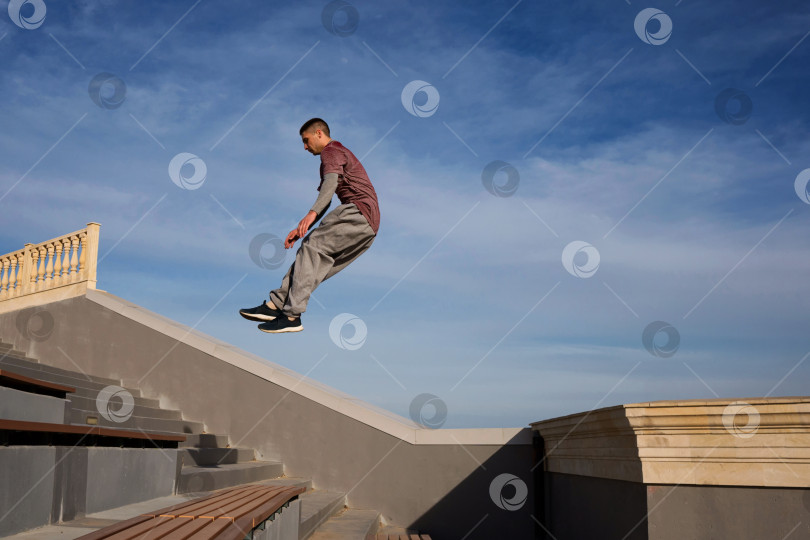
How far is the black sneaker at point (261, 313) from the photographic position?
434 centimetres

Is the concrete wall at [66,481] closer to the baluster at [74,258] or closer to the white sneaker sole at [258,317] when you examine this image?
the white sneaker sole at [258,317]

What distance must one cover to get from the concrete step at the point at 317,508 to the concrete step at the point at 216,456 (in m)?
1.02

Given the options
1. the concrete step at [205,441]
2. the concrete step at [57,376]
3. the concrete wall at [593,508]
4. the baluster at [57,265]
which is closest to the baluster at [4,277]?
the baluster at [57,265]

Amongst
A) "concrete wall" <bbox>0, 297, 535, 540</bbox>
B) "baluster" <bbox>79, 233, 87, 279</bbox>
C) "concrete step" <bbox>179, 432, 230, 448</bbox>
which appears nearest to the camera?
"concrete step" <bbox>179, 432, 230, 448</bbox>

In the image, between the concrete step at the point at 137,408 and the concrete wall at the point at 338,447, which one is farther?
the concrete wall at the point at 338,447

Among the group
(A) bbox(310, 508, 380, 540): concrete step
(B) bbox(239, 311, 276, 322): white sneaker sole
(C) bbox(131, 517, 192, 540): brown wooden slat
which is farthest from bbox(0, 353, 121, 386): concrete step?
(C) bbox(131, 517, 192, 540): brown wooden slat

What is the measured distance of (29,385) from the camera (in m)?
4.80

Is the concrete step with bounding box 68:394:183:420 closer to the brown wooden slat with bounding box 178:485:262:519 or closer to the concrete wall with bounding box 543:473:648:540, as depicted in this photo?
the brown wooden slat with bounding box 178:485:262:519

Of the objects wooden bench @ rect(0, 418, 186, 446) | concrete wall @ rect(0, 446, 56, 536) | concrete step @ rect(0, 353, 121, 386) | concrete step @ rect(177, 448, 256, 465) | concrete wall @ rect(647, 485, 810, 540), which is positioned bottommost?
concrete wall @ rect(647, 485, 810, 540)

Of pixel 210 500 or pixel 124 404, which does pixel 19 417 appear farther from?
pixel 124 404

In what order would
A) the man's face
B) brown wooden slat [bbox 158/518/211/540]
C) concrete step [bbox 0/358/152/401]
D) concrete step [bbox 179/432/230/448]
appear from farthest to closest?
1. concrete step [bbox 179/432/230/448]
2. concrete step [bbox 0/358/152/401]
3. the man's face
4. brown wooden slat [bbox 158/518/211/540]

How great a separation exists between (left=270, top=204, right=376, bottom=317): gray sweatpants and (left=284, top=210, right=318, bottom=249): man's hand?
16 cm

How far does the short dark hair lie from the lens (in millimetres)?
4391

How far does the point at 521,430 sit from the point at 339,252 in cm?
513
